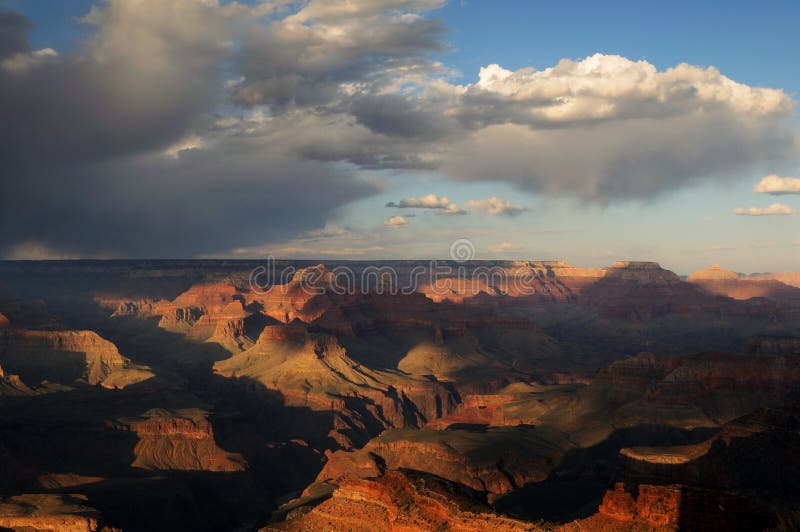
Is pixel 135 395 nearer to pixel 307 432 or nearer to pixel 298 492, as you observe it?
pixel 307 432

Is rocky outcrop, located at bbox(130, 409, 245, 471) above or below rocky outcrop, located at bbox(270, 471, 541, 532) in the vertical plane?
below

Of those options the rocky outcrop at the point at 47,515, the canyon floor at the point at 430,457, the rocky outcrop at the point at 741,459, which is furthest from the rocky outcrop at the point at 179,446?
the rocky outcrop at the point at 741,459

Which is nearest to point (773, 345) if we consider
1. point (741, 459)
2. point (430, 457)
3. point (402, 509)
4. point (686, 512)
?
point (430, 457)

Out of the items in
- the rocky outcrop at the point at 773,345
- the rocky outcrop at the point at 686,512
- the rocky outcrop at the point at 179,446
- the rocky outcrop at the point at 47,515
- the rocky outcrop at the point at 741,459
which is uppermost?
the rocky outcrop at the point at 773,345

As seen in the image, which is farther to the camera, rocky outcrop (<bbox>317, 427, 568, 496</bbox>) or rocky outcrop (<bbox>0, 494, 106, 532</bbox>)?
rocky outcrop (<bbox>317, 427, 568, 496</bbox>)

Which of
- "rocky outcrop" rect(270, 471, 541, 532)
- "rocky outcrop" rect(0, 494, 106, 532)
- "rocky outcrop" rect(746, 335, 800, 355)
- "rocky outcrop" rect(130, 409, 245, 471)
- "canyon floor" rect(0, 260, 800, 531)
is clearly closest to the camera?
"rocky outcrop" rect(270, 471, 541, 532)

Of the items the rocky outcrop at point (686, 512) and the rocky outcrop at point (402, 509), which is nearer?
the rocky outcrop at point (686, 512)

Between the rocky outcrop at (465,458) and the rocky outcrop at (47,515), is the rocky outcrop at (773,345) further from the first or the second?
the rocky outcrop at (47,515)

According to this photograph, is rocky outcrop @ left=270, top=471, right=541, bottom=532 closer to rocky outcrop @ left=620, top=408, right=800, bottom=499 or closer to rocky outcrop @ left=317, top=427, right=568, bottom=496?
rocky outcrop @ left=620, top=408, right=800, bottom=499

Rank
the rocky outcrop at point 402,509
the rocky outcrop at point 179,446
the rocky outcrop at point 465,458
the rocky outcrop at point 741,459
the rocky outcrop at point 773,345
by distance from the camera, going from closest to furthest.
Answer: the rocky outcrop at point 402,509
the rocky outcrop at point 741,459
the rocky outcrop at point 465,458
the rocky outcrop at point 179,446
the rocky outcrop at point 773,345

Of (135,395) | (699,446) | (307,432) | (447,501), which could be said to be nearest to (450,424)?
(307,432)

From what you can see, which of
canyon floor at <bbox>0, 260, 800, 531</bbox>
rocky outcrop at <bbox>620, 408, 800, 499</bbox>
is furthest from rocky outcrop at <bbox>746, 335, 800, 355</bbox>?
rocky outcrop at <bbox>620, 408, 800, 499</bbox>
